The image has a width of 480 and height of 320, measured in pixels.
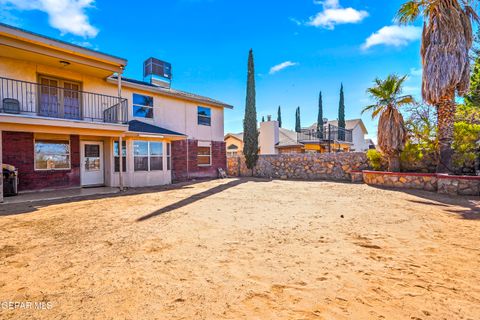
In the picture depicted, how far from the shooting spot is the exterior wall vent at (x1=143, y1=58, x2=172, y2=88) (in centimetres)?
1608

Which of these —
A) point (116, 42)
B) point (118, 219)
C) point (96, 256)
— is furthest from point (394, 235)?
point (116, 42)

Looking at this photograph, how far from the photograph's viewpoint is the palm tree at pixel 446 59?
30.5 ft

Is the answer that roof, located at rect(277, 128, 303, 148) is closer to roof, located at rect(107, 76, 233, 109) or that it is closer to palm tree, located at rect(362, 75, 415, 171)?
roof, located at rect(107, 76, 233, 109)

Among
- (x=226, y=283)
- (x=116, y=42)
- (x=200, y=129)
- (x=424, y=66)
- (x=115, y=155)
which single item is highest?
(x=116, y=42)

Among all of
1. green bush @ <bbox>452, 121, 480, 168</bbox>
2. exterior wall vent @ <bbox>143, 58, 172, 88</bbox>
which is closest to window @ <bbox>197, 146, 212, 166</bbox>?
exterior wall vent @ <bbox>143, 58, 172, 88</bbox>

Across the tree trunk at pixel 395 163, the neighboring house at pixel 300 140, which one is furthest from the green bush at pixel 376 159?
the neighboring house at pixel 300 140

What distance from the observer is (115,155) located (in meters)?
11.9

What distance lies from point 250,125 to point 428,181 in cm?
1219

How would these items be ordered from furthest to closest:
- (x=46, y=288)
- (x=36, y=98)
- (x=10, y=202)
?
(x=36, y=98)
(x=10, y=202)
(x=46, y=288)

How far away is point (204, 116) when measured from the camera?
1689cm

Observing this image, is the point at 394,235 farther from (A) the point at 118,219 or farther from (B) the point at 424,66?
(B) the point at 424,66

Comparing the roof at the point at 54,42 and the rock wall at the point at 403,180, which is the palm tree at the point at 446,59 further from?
the roof at the point at 54,42

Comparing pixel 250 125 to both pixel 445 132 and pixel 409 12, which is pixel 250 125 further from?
pixel 445 132

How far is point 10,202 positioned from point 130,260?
25.2 ft
